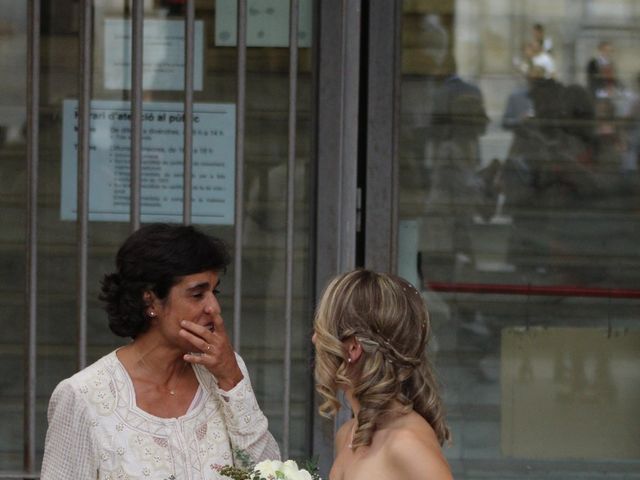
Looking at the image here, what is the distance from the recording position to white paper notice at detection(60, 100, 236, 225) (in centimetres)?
483

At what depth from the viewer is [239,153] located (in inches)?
186

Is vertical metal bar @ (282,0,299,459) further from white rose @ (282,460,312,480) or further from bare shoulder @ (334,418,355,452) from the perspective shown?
white rose @ (282,460,312,480)

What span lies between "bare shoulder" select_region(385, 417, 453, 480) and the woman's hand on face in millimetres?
670

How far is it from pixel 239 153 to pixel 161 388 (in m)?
1.48

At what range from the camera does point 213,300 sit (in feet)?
11.2

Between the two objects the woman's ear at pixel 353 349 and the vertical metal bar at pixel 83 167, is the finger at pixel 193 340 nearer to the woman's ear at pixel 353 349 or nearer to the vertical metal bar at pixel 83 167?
the woman's ear at pixel 353 349

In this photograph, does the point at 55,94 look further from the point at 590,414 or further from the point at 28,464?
the point at 590,414

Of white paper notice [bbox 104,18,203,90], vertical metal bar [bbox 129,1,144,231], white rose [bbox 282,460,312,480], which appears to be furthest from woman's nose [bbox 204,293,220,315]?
white paper notice [bbox 104,18,203,90]

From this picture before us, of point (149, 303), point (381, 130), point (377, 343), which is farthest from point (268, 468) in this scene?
point (381, 130)

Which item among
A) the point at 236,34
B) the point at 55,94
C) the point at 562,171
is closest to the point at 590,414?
the point at 562,171

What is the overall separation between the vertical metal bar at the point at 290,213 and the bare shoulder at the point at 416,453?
1967 millimetres

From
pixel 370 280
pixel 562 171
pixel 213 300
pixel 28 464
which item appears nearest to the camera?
pixel 370 280

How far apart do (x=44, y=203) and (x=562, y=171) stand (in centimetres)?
193

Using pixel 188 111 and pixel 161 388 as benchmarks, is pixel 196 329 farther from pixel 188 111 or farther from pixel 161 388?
pixel 188 111
